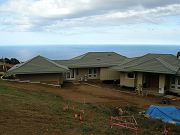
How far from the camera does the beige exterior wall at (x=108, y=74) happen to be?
40.9 meters

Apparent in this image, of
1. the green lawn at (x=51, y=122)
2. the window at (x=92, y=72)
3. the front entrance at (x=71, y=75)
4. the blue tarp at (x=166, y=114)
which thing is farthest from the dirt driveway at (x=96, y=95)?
the green lawn at (x=51, y=122)

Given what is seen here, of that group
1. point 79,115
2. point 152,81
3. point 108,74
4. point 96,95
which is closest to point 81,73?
point 108,74

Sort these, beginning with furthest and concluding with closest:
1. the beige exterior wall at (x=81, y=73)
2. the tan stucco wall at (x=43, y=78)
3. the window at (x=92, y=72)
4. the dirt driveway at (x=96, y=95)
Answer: the window at (x=92, y=72) < the beige exterior wall at (x=81, y=73) < the tan stucco wall at (x=43, y=78) < the dirt driveway at (x=96, y=95)

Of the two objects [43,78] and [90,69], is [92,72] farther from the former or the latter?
[43,78]

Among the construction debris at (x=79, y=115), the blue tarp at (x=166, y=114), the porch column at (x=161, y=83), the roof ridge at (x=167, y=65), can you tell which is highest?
the roof ridge at (x=167, y=65)

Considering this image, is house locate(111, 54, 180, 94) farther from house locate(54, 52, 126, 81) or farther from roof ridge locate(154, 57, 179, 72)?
house locate(54, 52, 126, 81)

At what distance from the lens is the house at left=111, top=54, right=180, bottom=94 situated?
108 ft

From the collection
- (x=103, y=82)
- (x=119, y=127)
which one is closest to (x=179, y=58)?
(x=103, y=82)

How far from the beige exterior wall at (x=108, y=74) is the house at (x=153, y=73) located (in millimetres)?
3711

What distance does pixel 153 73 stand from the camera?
112 ft

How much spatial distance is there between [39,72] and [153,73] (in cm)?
1191

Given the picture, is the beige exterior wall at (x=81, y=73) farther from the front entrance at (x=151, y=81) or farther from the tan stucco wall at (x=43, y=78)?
the front entrance at (x=151, y=81)

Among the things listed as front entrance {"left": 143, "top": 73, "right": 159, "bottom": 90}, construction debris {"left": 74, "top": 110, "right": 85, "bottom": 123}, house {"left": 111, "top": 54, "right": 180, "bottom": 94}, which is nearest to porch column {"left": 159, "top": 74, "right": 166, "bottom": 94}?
house {"left": 111, "top": 54, "right": 180, "bottom": 94}

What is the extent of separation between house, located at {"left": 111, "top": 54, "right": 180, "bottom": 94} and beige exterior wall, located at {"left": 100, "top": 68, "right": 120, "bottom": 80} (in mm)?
3711
